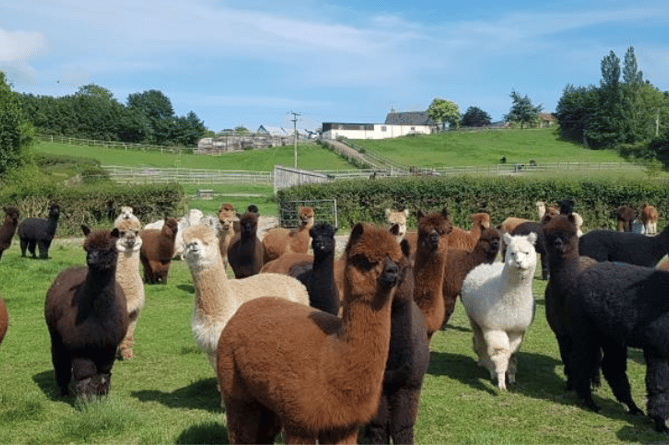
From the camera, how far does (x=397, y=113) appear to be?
153125 mm

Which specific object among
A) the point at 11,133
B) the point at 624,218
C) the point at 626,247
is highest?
the point at 11,133

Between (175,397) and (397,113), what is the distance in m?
149

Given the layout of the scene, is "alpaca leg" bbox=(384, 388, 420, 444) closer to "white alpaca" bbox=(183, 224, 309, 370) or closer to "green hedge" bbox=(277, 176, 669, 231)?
"white alpaca" bbox=(183, 224, 309, 370)

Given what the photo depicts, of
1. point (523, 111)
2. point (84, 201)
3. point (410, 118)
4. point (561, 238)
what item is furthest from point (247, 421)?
point (410, 118)

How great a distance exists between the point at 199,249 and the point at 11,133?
1542 inches

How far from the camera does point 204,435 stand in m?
5.92

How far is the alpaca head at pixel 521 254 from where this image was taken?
778 centimetres

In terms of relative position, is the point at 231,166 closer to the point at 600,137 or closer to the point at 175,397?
the point at 600,137

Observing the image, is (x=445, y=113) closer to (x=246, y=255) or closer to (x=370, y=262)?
(x=246, y=255)

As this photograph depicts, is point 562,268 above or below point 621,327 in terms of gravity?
above

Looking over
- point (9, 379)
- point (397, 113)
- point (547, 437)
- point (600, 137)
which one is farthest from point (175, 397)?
point (397, 113)

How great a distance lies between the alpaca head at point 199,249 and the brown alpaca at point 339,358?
267 cm

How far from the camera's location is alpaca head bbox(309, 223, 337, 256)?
785 cm

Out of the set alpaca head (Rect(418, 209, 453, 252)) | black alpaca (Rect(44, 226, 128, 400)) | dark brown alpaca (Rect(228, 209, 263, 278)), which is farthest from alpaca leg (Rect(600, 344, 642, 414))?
dark brown alpaca (Rect(228, 209, 263, 278))
